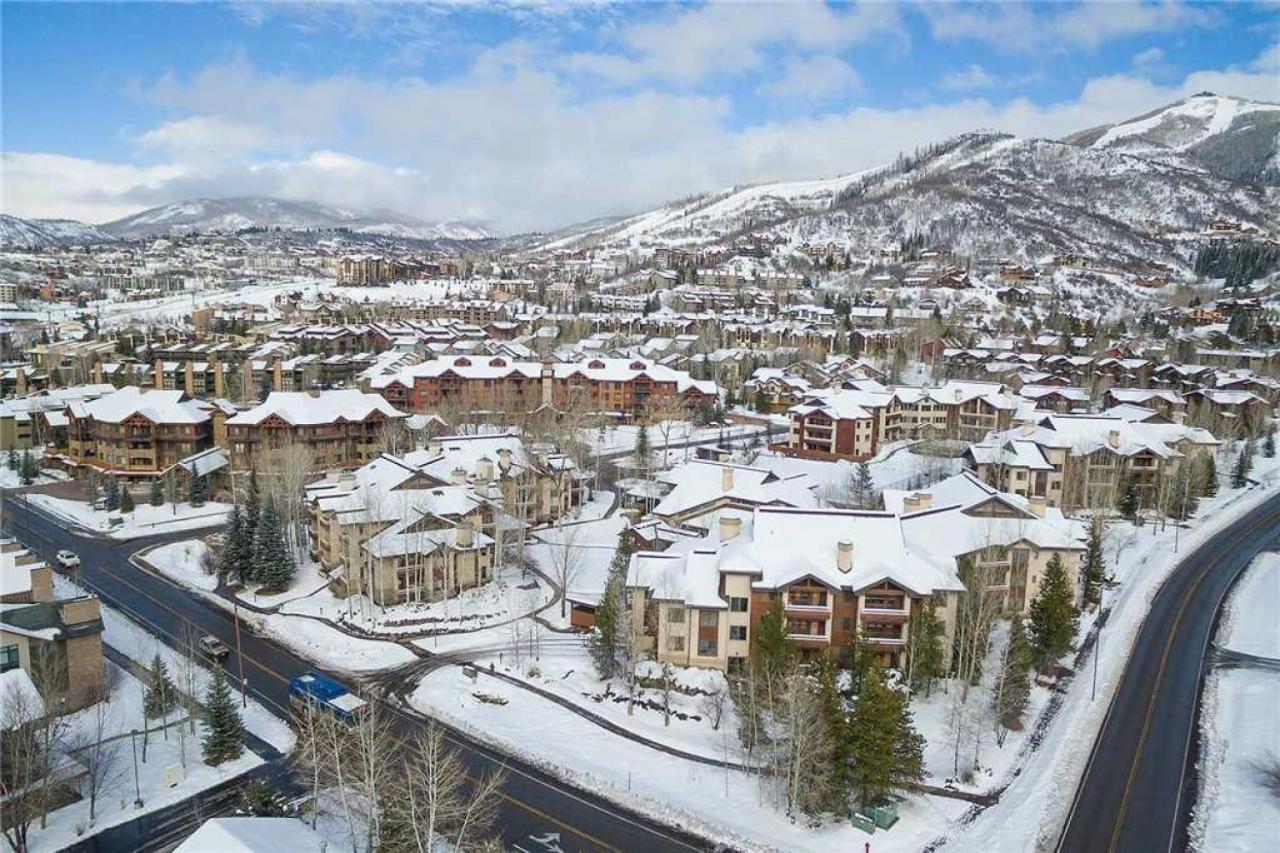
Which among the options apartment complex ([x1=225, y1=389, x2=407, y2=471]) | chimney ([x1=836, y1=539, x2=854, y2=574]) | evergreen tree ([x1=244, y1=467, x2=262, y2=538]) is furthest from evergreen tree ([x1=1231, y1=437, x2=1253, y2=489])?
evergreen tree ([x1=244, y1=467, x2=262, y2=538])

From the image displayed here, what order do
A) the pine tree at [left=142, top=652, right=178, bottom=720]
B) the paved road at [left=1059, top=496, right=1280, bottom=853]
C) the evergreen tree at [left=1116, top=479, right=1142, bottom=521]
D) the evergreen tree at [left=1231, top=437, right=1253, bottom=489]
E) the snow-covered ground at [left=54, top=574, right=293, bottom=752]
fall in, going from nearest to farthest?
the paved road at [left=1059, top=496, right=1280, bottom=853] < the pine tree at [left=142, top=652, right=178, bottom=720] < the snow-covered ground at [left=54, top=574, right=293, bottom=752] < the evergreen tree at [left=1116, top=479, right=1142, bottom=521] < the evergreen tree at [left=1231, top=437, right=1253, bottom=489]

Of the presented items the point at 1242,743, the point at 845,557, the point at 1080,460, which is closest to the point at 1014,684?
the point at 845,557

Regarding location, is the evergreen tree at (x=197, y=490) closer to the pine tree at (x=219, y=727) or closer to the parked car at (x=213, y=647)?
the parked car at (x=213, y=647)

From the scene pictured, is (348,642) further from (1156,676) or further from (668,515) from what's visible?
(1156,676)

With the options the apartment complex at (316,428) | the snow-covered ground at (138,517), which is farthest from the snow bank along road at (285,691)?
the apartment complex at (316,428)

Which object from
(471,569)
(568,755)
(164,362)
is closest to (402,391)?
(164,362)

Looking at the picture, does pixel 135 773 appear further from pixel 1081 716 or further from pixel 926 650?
pixel 1081 716

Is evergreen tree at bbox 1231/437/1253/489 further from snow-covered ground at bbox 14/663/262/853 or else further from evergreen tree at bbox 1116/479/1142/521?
snow-covered ground at bbox 14/663/262/853
